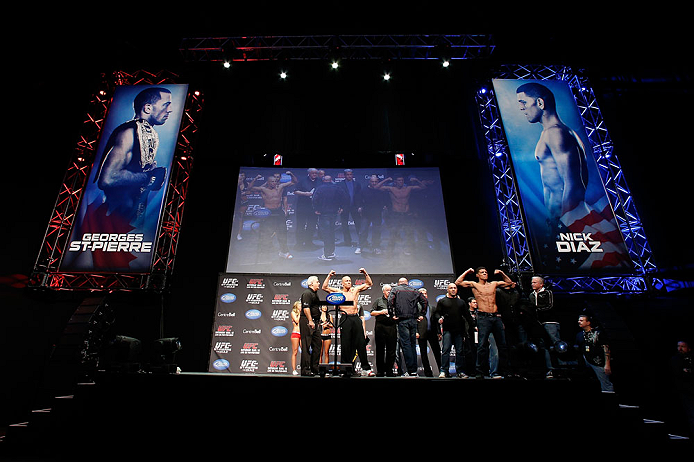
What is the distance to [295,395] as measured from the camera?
476 centimetres

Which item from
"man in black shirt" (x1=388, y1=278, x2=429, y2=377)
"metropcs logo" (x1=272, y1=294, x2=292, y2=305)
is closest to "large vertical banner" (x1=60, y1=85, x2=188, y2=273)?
"metropcs logo" (x1=272, y1=294, x2=292, y2=305)

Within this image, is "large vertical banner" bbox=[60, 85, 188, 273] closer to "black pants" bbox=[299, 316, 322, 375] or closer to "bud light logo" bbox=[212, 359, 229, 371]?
"bud light logo" bbox=[212, 359, 229, 371]

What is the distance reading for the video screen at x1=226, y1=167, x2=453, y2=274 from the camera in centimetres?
1034

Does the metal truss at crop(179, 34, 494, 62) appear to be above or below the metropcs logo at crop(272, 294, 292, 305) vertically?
above

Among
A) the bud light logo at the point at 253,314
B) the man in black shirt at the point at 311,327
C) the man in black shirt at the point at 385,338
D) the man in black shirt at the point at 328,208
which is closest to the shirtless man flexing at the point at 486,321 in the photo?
the man in black shirt at the point at 385,338

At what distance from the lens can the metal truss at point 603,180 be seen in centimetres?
888

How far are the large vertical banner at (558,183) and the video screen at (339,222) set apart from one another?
234 cm

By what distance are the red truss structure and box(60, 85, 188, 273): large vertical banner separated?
20 centimetres

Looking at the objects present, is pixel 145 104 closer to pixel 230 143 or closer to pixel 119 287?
pixel 230 143

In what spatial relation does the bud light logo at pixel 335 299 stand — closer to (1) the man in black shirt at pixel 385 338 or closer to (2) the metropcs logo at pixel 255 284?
(1) the man in black shirt at pixel 385 338

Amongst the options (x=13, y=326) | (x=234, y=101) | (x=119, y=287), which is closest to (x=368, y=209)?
(x=234, y=101)

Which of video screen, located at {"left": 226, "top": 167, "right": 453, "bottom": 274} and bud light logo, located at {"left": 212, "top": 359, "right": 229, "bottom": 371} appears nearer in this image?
bud light logo, located at {"left": 212, "top": 359, "right": 229, "bottom": 371}

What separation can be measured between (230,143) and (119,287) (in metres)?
Result: 4.87

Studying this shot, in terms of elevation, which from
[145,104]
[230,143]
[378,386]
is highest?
[145,104]
